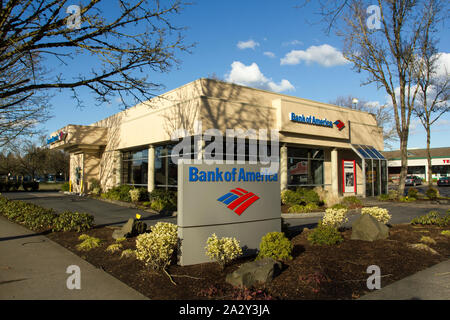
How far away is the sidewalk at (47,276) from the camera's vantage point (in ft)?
16.1

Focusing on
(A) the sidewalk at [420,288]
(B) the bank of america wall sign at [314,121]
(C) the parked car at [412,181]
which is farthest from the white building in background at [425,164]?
(A) the sidewalk at [420,288]

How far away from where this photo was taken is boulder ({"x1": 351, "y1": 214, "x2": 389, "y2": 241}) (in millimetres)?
8336

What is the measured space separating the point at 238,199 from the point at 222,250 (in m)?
1.38

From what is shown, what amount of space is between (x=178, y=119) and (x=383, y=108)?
36.1 metres

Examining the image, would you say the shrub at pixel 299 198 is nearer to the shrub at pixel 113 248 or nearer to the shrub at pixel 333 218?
the shrub at pixel 333 218

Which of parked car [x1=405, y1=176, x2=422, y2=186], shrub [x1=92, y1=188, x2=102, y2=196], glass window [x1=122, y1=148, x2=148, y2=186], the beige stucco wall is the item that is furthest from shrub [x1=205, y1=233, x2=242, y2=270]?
parked car [x1=405, y1=176, x2=422, y2=186]

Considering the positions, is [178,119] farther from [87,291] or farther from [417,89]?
[417,89]

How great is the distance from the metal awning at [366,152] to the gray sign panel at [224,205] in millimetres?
17627

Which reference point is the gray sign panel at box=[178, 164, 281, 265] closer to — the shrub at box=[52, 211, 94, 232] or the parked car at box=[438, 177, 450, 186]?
the shrub at box=[52, 211, 94, 232]

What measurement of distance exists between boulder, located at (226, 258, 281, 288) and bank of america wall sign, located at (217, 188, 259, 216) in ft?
5.70

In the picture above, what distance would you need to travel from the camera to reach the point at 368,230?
841 centimetres

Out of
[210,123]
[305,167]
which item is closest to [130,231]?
[210,123]

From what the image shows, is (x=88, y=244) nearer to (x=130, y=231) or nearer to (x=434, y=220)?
(x=130, y=231)
